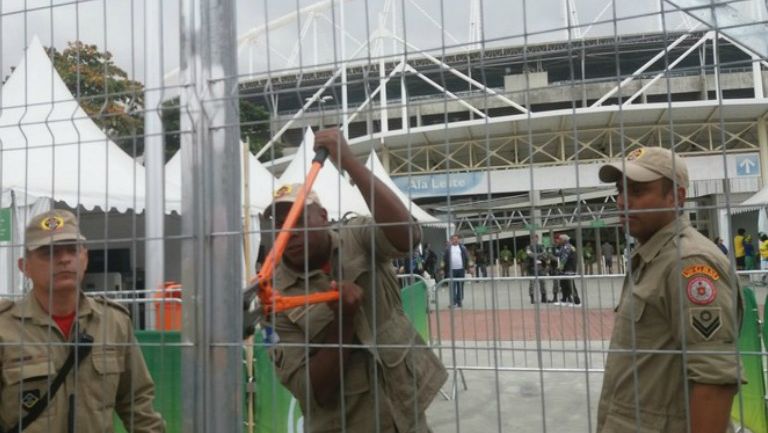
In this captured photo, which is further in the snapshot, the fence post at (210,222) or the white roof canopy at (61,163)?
the white roof canopy at (61,163)

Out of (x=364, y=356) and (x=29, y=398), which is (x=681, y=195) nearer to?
(x=364, y=356)

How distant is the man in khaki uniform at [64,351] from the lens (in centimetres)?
206

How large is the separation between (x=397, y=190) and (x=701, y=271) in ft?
3.21

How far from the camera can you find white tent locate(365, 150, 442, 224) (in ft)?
5.92

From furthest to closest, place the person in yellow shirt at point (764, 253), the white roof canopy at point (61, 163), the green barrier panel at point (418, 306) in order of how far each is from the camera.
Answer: the person in yellow shirt at point (764, 253)
the green barrier panel at point (418, 306)
the white roof canopy at point (61, 163)

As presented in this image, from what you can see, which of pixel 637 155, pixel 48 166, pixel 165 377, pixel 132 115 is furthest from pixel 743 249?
pixel 48 166

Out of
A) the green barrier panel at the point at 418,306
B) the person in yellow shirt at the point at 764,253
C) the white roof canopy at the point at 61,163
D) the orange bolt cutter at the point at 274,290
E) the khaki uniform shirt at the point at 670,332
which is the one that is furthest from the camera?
the person in yellow shirt at the point at 764,253

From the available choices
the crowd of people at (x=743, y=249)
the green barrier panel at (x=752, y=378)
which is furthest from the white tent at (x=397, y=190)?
the green barrier panel at (x=752, y=378)

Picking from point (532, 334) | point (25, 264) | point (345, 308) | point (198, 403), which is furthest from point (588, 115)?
point (532, 334)

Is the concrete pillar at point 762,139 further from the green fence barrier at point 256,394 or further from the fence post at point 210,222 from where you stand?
the fence post at point 210,222

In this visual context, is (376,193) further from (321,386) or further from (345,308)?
(321,386)

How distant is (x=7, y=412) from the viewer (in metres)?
2.07

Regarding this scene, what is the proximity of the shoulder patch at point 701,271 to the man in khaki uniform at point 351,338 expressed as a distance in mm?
712

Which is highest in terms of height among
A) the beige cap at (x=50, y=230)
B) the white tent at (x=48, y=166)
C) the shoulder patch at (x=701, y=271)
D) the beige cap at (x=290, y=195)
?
the white tent at (x=48, y=166)
